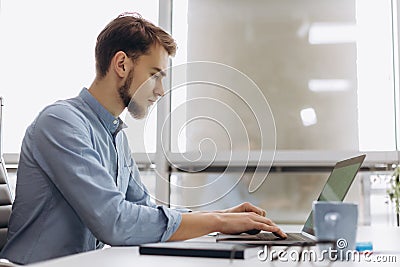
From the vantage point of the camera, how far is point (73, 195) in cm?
135

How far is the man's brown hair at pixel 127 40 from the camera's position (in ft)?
5.49

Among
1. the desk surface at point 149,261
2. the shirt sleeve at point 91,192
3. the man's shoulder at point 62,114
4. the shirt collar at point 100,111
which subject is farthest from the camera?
the shirt collar at point 100,111

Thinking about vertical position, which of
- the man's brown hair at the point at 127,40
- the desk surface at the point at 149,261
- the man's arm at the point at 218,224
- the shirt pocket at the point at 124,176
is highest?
the man's brown hair at the point at 127,40

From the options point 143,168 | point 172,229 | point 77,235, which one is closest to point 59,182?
point 77,235

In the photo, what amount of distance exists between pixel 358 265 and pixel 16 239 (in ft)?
3.02

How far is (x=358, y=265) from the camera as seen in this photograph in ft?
3.18

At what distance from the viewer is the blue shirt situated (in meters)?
1.31

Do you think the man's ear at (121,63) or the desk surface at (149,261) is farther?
the man's ear at (121,63)

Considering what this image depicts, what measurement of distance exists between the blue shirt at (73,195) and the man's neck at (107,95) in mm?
26

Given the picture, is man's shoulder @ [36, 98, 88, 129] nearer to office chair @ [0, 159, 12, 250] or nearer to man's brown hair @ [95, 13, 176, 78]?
man's brown hair @ [95, 13, 176, 78]

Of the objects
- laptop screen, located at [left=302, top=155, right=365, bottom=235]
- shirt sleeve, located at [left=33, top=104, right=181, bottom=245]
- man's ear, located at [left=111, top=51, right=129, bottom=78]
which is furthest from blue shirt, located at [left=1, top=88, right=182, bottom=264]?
laptop screen, located at [left=302, top=155, right=365, bottom=235]

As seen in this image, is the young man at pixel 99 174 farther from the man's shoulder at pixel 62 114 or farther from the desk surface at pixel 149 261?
the desk surface at pixel 149 261

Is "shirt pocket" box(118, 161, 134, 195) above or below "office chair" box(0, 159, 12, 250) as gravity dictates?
above

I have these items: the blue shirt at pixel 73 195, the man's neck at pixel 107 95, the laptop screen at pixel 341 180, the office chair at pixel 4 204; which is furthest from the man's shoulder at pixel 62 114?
the laptop screen at pixel 341 180
